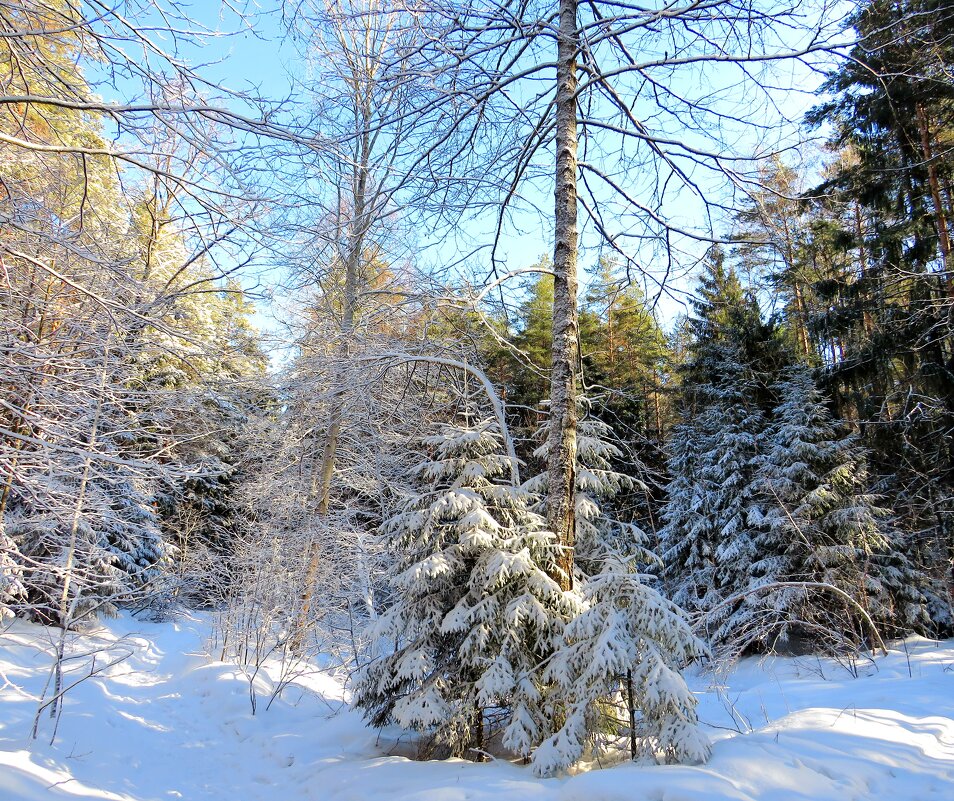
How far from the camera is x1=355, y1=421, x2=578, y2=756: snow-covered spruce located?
422 cm

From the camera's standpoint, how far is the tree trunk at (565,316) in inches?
182

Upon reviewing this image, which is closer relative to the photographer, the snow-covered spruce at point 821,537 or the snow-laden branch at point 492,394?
the snow-laden branch at point 492,394

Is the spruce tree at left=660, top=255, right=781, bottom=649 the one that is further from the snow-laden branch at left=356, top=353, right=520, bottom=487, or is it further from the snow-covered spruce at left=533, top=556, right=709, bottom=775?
the snow-covered spruce at left=533, top=556, right=709, bottom=775

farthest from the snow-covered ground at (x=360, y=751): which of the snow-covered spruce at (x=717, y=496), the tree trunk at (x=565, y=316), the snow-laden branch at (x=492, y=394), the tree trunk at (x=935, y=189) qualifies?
the tree trunk at (x=935, y=189)

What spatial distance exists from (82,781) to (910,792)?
5.55 meters

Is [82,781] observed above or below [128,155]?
below

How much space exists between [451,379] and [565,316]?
2792 millimetres

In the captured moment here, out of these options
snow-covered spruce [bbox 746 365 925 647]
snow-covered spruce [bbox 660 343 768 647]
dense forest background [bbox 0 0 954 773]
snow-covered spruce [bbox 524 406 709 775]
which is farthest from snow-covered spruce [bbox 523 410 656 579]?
snow-covered spruce [bbox 660 343 768 647]

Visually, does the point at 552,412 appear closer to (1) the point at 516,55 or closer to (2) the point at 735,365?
(1) the point at 516,55

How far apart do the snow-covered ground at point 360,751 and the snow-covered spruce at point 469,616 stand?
361 mm

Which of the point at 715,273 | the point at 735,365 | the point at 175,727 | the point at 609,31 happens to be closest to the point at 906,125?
the point at 735,365

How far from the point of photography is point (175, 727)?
6047 mm

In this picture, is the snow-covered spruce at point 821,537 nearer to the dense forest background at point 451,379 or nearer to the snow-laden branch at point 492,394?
the dense forest background at point 451,379

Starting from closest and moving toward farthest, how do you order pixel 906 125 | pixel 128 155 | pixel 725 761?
pixel 128 155, pixel 725 761, pixel 906 125
